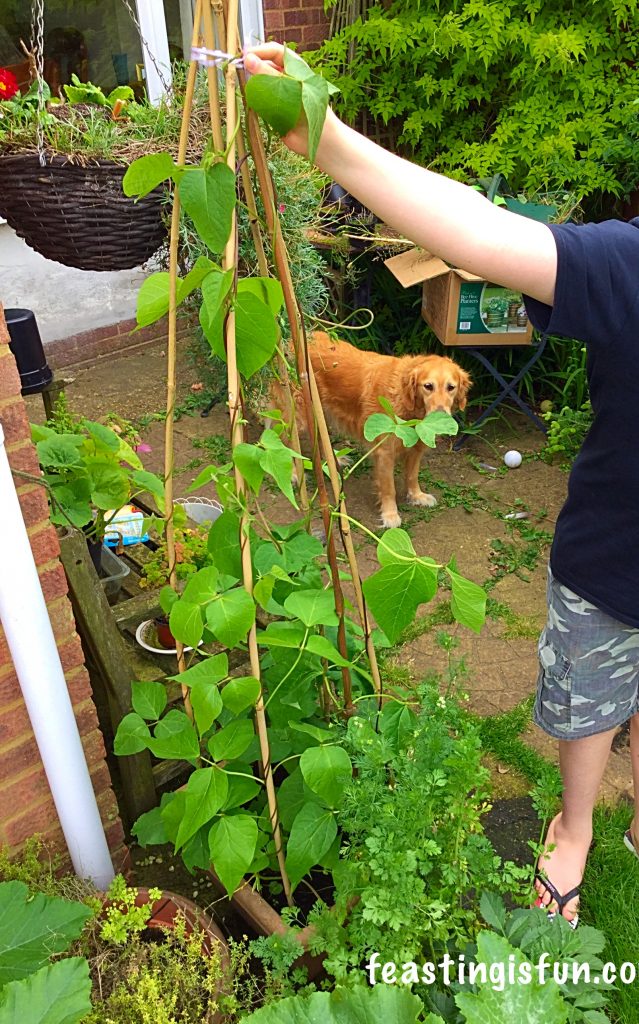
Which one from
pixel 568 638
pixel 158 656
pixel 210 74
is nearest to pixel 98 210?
pixel 210 74

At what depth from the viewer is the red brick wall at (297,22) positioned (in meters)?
5.16

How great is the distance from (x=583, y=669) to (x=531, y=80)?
13.2 ft

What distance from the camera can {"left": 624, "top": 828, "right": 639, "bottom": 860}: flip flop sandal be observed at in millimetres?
2193

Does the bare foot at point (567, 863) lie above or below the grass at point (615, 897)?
above

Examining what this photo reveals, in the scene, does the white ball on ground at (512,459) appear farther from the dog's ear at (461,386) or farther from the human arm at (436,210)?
the human arm at (436,210)

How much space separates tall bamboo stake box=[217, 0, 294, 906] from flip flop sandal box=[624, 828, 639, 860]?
3.33 ft

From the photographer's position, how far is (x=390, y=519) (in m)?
4.02

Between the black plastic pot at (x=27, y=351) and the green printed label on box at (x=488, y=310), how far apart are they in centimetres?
254

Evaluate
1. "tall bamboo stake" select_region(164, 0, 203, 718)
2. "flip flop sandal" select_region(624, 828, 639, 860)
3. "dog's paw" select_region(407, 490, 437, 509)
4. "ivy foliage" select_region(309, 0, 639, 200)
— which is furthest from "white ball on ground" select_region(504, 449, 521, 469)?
"tall bamboo stake" select_region(164, 0, 203, 718)

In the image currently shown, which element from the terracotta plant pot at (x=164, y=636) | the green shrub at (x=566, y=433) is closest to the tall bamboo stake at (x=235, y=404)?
the terracotta plant pot at (x=164, y=636)

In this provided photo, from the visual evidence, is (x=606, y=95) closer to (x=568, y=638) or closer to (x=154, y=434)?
(x=154, y=434)

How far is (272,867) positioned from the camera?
1.81m

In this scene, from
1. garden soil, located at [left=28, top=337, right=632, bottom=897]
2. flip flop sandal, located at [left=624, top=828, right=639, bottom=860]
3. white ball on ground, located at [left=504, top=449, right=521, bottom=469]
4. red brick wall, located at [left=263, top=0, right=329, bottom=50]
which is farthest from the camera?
red brick wall, located at [left=263, top=0, right=329, bottom=50]

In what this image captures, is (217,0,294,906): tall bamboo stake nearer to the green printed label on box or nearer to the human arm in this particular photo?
the human arm
